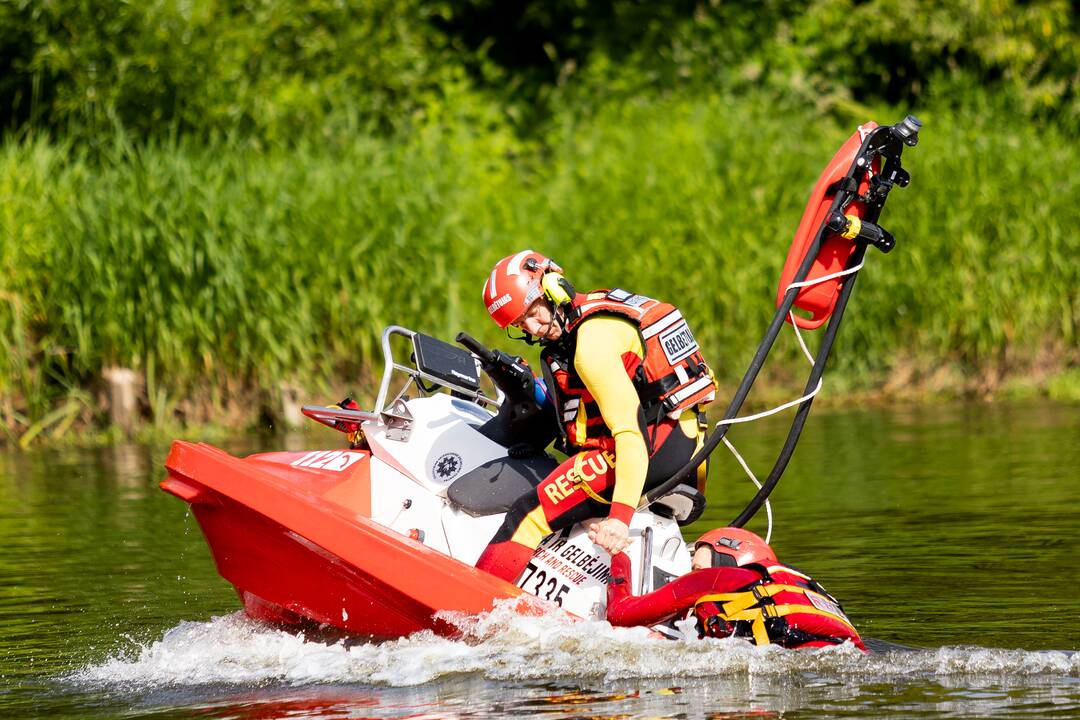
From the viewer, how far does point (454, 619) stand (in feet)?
19.0

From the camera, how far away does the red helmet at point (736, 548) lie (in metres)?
5.87

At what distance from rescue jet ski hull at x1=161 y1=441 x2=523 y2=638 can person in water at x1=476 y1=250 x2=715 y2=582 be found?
0.25 metres

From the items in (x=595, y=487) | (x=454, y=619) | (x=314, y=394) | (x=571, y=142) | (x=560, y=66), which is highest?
(x=560, y=66)

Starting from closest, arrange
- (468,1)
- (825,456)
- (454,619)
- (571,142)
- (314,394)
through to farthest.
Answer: (454,619), (825,456), (314,394), (571,142), (468,1)

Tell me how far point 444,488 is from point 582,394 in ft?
2.27

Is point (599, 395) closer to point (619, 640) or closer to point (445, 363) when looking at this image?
point (619, 640)

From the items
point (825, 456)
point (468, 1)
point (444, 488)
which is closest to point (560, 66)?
point (468, 1)

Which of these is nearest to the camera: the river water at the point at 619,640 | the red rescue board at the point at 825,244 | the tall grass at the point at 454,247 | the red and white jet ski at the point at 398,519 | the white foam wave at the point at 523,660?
the river water at the point at 619,640

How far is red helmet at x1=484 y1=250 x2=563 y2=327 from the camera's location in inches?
225

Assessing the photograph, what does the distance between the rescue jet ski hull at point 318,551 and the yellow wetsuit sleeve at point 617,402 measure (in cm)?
55

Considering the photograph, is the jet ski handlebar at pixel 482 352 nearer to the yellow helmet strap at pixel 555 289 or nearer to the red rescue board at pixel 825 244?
the yellow helmet strap at pixel 555 289

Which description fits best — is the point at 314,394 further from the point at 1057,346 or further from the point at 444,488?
the point at 444,488

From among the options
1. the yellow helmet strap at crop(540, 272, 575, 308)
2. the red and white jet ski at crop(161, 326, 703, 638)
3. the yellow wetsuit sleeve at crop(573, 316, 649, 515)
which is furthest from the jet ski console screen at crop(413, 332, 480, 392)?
the yellow wetsuit sleeve at crop(573, 316, 649, 515)

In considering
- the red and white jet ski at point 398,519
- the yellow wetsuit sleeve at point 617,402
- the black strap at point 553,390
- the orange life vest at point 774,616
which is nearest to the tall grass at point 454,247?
the red and white jet ski at point 398,519
